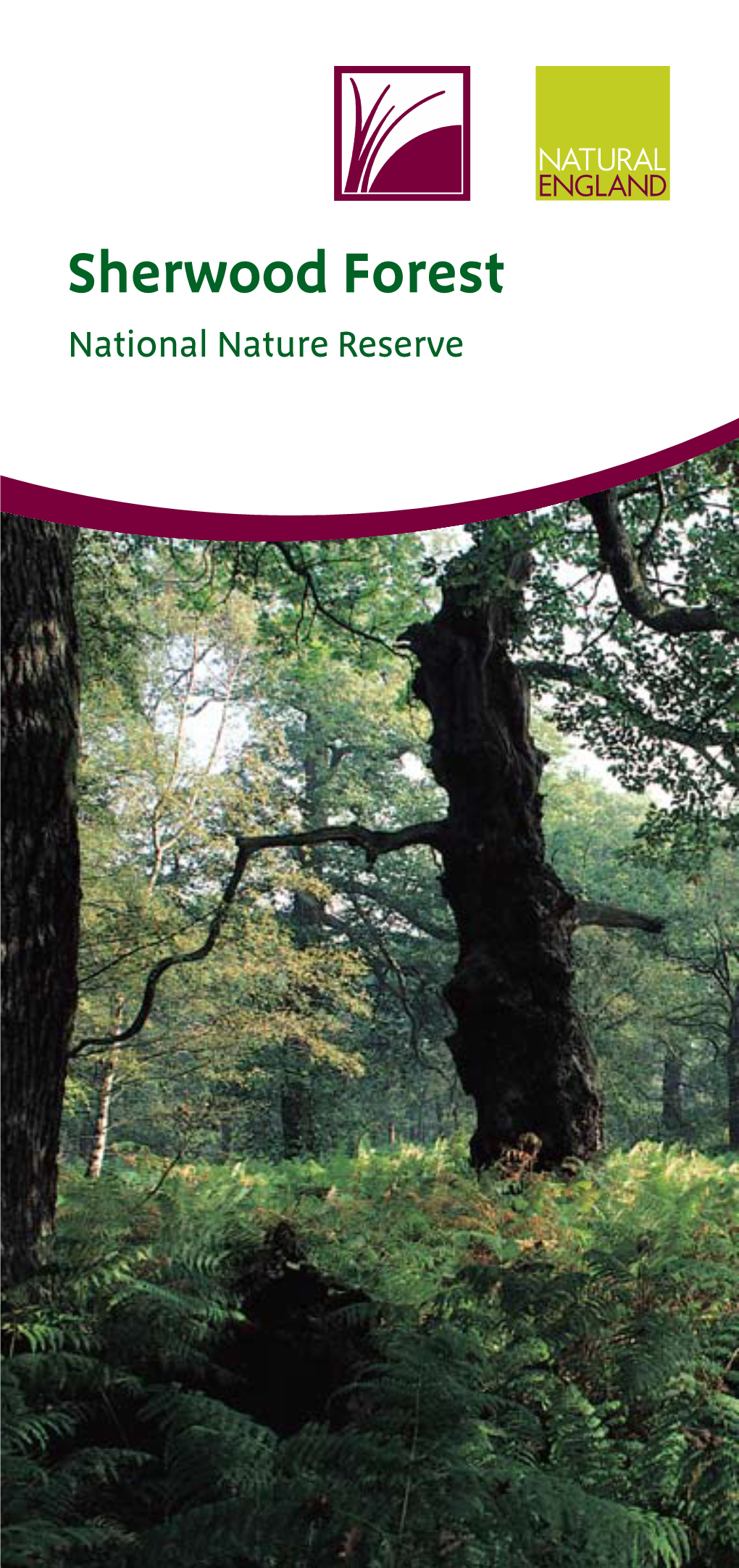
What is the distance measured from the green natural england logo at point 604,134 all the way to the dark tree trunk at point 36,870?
7.09 feet

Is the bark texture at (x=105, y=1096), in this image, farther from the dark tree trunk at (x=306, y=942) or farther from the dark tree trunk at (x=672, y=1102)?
the dark tree trunk at (x=672, y=1102)

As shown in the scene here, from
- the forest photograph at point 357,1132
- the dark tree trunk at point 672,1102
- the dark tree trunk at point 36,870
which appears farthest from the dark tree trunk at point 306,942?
the dark tree trunk at point 36,870

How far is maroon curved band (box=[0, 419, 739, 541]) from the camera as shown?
266 cm

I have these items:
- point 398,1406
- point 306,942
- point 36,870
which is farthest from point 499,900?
point 306,942

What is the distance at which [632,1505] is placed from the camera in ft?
9.53

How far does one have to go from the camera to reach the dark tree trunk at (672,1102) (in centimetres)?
2692

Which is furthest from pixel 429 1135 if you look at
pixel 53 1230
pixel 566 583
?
pixel 53 1230

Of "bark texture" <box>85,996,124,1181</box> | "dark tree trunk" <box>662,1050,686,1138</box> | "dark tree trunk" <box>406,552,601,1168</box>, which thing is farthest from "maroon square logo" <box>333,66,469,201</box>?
"dark tree trunk" <box>662,1050,686,1138</box>

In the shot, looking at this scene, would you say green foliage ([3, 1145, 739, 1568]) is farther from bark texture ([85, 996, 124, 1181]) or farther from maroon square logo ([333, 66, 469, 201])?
bark texture ([85, 996, 124, 1181])

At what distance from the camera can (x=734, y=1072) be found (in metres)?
23.7

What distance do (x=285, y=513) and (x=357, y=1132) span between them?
21.5 m

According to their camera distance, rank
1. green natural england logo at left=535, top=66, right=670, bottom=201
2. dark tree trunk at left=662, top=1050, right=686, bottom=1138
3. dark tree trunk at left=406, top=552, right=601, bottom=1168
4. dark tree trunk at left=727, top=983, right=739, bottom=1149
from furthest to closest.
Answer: dark tree trunk at left=662, top=1050, right=686, bottom=1138 → dark tree trunk at left=727, top=983, right=739, bottom=1149 → dark tree trunk at left=406, top=552, right=601, bottom=1168 → green natural england logo at left=535, top=66, right=670, bottom=201

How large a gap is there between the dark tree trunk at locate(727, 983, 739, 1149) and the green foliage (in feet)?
60.4

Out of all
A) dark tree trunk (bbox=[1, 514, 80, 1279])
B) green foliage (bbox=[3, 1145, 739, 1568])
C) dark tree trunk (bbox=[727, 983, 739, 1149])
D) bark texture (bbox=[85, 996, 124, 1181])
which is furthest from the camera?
dark tree trunk (bbox=[727, 983, 739, 1149])
